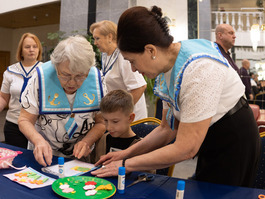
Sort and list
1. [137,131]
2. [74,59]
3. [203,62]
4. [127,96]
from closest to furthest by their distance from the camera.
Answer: [203,62] < [74,59] < [127,96] < [137,131]

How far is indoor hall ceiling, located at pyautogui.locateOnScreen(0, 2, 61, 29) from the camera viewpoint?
10.1 metres

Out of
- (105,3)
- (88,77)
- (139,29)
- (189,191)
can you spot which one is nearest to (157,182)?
(189,191)

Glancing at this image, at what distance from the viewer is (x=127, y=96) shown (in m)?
2.15

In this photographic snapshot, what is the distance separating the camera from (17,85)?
123 inches

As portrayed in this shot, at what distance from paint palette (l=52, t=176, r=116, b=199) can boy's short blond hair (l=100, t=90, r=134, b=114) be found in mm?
590

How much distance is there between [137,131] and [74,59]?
858 mm

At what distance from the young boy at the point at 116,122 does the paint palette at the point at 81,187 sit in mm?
603

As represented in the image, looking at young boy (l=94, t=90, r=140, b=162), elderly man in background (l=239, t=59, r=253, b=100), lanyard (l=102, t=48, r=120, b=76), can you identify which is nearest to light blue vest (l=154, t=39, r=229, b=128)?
young boy (l=94, t=90, r=140, b=162)

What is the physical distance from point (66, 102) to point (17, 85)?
142cm

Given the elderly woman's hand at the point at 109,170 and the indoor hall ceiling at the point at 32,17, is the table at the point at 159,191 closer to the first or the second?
the elderly woman's hand at the point at 109,170

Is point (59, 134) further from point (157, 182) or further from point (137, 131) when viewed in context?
point (157, 182)

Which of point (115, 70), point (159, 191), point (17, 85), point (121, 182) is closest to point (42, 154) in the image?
point (121, 182)

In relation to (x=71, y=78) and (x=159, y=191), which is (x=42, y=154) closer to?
Answer: (x=71, y=78)

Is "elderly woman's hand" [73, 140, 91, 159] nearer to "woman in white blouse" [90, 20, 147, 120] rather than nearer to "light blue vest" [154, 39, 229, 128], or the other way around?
"light blue vest" [154, 39, 229, 128]
